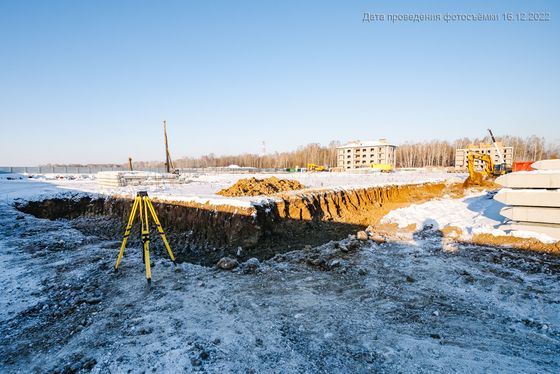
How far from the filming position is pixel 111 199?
13.7 meters

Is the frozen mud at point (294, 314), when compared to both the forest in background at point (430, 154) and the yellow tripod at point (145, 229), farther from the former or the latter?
the forest in background at point (430, 154)

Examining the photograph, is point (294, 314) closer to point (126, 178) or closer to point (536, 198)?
point (536, 198)

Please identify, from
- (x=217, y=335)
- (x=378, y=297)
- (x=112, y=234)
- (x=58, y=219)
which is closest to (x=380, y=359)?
(x=378, y=297)

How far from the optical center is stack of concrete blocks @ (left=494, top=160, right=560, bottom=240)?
7277mm

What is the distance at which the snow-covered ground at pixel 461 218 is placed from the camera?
26.9 ft

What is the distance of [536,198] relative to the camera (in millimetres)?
7484

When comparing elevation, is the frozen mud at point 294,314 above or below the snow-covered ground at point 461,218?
below

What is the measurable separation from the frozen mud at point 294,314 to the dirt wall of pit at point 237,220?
5.36 feet

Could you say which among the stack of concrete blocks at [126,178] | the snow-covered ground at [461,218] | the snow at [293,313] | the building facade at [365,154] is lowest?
the snow at [293,313]

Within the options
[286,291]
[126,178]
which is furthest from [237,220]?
[126,178]

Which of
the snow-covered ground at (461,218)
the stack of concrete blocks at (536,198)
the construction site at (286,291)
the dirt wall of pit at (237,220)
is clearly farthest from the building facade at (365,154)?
the construction site at (286,291)

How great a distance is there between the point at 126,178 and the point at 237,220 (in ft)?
45.2

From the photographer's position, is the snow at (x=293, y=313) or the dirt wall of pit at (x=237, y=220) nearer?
the snow at (x=293, y=313)

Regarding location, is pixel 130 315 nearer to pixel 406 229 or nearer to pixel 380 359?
pixel 380 359
